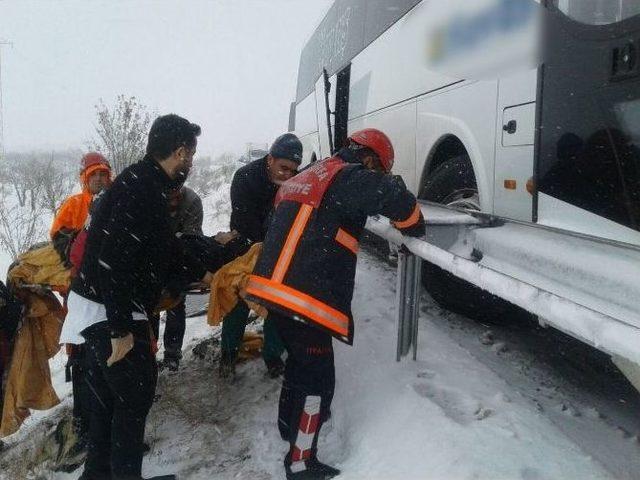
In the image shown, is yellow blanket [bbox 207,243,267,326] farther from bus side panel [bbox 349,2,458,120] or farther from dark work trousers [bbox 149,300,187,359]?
bus side panel [bbox 349,2,458,120]

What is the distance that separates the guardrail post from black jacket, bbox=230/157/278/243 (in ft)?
3.70

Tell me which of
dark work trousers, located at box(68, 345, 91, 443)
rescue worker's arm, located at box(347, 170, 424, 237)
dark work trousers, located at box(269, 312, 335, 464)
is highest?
rescue worker's arm, located at box(347, 170, 424, 237)

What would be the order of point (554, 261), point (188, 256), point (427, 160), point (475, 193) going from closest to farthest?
point (554, 261) < point (188, 256) < point (475, 193) < point (427, 160)

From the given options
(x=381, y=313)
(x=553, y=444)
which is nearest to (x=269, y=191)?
(x=381, y=313)

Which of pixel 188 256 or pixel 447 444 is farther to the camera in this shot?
pixel 188 256

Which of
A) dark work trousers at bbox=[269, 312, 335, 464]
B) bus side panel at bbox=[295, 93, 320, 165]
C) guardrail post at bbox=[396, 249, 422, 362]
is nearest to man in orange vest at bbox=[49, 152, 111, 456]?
dark work trousers at bbox=[269, 312, 335, 464]

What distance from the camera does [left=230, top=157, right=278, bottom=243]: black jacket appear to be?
11.6ft

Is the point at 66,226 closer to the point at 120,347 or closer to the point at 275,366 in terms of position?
the point at 120,347

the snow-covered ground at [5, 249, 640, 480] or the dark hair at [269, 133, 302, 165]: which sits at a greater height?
the dark hair at [269, 133, 302, 165]

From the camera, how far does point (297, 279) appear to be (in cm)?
232

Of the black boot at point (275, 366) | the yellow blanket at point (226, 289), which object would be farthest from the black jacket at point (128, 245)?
the black boot at point (275, 366)

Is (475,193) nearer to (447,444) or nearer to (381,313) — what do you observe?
(381,313)

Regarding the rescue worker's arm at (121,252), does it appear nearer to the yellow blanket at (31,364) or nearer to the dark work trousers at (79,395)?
the dark work trousers at (79,395)

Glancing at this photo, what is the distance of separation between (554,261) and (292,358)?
1347mm
